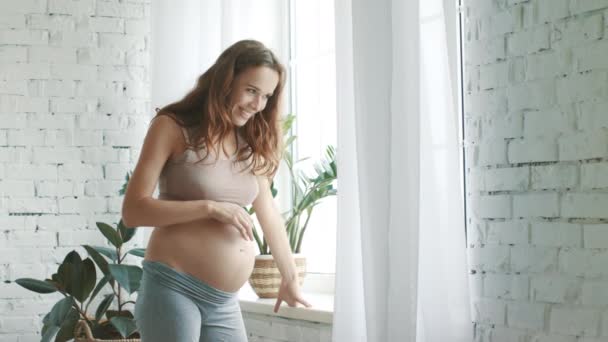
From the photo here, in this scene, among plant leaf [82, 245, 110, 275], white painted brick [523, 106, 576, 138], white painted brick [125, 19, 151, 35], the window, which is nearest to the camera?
white painted brick [523, 106, 576, 138]

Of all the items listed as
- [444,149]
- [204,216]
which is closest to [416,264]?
[444,149]

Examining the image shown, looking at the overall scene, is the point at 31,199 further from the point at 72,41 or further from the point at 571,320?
the point at 571,320

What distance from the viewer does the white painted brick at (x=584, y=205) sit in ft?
6.72

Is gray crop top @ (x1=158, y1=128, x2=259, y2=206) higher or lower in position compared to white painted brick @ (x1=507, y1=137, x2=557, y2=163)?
lower

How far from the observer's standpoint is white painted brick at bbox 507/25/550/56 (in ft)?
7.25

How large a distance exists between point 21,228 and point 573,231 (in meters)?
2.87

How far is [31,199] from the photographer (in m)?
4.07

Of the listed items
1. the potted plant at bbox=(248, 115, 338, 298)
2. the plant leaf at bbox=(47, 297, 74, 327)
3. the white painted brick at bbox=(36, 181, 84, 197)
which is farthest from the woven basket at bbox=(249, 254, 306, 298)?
the white painted brick at bbox=(36, 181, 84, 197)

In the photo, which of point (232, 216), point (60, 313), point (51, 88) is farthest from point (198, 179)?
point (51, 88)

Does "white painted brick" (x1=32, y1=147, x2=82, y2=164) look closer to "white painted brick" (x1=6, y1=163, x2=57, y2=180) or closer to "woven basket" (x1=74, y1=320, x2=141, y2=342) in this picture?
"white painted brick" (x1=6, y1=163, x2=57, y2=180)

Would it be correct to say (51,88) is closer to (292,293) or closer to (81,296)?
(81,296)

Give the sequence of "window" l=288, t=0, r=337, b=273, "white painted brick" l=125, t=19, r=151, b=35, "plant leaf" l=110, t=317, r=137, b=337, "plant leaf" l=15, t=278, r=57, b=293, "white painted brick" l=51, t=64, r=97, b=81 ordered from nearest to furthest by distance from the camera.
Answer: "plant leaf" l=110, t=317, r=137, b=337, "plant leaf" l=15, t=278, r=57, b=293, "window" l=288, t=0, r=337, b=273, "white painted brick" l=51, t=64, r=97, b=81, "white painted brick" l=125, t=19, r=151, b=35

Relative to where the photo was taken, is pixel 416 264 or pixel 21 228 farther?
pixel 21 228

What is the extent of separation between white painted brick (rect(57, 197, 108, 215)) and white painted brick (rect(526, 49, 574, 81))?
258 centimetres
